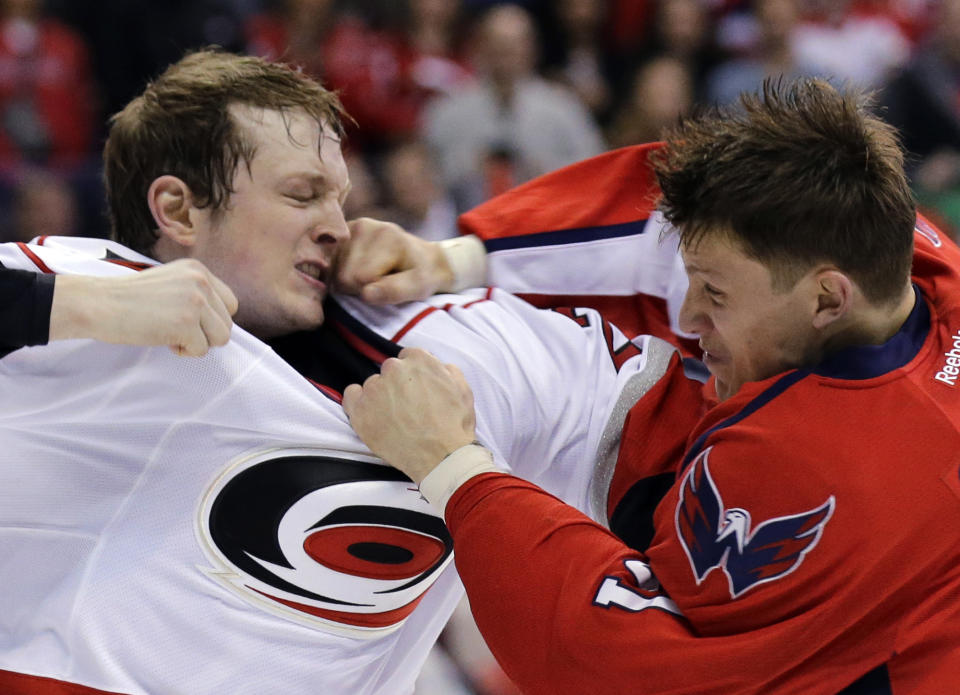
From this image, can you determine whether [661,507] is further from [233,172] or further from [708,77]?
[708,77]

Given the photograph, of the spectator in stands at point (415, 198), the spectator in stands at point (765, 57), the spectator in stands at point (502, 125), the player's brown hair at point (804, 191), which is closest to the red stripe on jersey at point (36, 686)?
the player's brown hair at point (804, 191)

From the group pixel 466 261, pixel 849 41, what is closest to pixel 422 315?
pixel 466 261

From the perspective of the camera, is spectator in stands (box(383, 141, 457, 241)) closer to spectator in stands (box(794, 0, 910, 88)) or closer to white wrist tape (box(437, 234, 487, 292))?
spectator in stands (box(794, 0, 910, 88))

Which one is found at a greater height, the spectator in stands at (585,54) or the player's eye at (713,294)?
the player's eye at (713,294)

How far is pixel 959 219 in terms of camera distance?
5699 millimetres

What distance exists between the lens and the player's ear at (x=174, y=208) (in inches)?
95.3

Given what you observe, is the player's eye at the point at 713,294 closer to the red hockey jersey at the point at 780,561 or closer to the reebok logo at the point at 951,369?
the red hockey jersey at the point at 780,561

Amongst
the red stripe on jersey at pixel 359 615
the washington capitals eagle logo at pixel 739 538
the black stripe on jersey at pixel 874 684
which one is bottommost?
the red stripe on jersey at pixel 359 615

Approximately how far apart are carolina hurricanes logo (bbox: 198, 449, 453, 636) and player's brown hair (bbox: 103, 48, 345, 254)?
2.02 ft

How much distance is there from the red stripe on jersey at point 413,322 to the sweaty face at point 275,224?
0.17m

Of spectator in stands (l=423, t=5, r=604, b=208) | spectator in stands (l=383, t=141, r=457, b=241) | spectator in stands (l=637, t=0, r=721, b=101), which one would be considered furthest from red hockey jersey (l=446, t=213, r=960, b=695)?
spectator in stands (l=637, t=0, r=721, b=101)

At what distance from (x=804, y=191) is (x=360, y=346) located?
97cm

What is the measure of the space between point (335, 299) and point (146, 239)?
43 cm

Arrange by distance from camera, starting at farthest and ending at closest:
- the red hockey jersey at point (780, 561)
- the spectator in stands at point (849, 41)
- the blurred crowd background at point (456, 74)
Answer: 1. the spectator in stands at point (849, 41)
2. the blurred crowd background at point (456, 74)
3. the red hockey jersey at point (780, 561)
